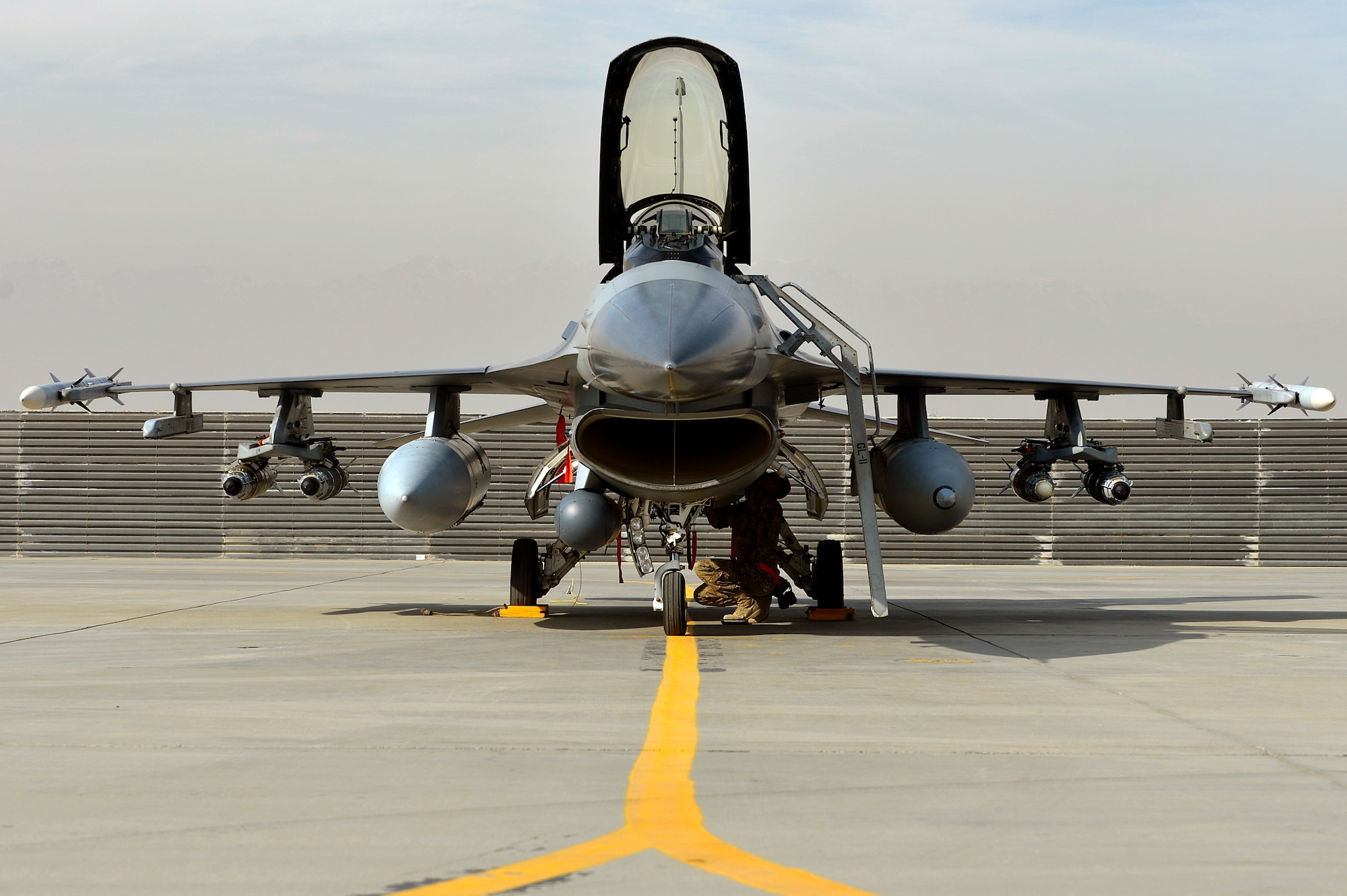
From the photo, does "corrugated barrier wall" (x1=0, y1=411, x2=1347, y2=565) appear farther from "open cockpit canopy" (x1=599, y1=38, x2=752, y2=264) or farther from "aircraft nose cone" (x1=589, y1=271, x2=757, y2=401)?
"aircraft nose cone" (x1=589, y1=271, x2=757, y2=401)

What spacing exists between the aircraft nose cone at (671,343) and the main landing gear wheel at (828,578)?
437 centimetres

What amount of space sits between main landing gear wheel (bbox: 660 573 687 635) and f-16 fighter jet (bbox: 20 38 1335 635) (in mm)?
17

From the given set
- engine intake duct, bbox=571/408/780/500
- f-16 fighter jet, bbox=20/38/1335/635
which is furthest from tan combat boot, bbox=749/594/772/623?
engine intake duct, bbox=571/408/780/500

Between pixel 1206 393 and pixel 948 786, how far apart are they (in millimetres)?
10704

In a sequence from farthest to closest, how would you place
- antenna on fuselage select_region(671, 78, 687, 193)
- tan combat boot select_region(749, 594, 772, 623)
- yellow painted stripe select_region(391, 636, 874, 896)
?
1. tan combat boot select_region(749, 594, 772, 623)
2. antenna on fuselage select_region(671, 78, 687, 193)
3. yellow painted stripe select_region(391, 636, 874, 896)

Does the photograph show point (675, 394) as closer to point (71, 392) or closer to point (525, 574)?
point (525, 574)

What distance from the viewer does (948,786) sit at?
4.59 metres

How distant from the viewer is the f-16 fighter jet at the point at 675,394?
29.1ft

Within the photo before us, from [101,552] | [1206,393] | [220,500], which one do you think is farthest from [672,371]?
[101,552]

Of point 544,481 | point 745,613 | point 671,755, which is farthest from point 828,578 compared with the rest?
point 671,755

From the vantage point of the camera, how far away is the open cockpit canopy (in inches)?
446

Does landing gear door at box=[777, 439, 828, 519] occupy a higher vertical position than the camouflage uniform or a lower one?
higher

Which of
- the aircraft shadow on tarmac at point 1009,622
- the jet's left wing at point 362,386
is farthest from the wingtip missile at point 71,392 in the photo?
the aircraft shadow on tarmac at point 1009,622

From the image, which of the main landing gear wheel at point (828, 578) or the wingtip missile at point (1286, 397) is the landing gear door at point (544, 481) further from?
the wingtip missile at point (1286, 397)
